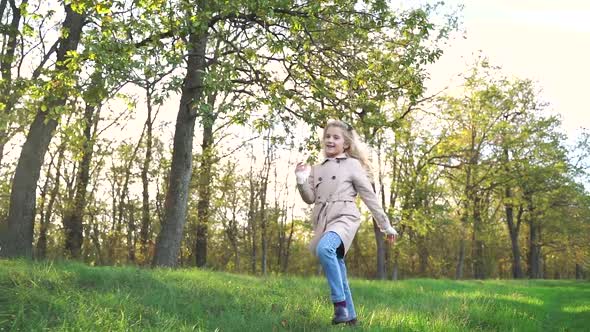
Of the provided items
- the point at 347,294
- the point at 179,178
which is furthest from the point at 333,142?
the point at 179,178


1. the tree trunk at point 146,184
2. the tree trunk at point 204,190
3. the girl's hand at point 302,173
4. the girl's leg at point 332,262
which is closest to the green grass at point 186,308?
the girl's leg at point 332,262

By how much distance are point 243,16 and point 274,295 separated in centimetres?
590

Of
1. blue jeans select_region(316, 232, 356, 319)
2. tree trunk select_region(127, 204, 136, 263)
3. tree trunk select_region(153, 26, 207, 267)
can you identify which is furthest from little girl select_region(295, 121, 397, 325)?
tree trunk select_region(127, 204, 136, 263)

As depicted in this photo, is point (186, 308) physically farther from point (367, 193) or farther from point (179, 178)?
point (179, 178)

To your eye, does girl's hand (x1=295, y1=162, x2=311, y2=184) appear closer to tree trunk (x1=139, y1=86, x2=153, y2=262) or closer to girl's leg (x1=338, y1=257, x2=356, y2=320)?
girl's leg (x1=338, y1=257, x2=356, y2=320)

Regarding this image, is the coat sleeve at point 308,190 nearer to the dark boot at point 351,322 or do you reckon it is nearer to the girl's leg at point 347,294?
the girl's leg at point 347,294

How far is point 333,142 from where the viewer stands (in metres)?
5.97

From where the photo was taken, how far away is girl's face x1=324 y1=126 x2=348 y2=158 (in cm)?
597

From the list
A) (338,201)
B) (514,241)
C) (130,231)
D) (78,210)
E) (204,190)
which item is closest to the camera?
(338,201)

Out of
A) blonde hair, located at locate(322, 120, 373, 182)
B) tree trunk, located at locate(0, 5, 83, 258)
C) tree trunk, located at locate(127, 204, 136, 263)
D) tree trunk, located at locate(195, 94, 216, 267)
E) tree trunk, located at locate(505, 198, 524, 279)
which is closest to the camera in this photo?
blonde hair, located at locate(322, 120, 373, 182)

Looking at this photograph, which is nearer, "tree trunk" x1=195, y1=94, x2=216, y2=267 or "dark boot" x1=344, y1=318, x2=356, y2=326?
"dark boot" x1=344, y1=318, x2=356, y2=326

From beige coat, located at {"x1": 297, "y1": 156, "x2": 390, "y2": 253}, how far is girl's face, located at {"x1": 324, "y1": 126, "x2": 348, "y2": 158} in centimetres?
8

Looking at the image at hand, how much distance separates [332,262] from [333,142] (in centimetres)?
131

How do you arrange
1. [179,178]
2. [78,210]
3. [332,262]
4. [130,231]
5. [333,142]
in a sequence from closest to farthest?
[332,262], [333,142], [179,178], [78,210], [130,231]
